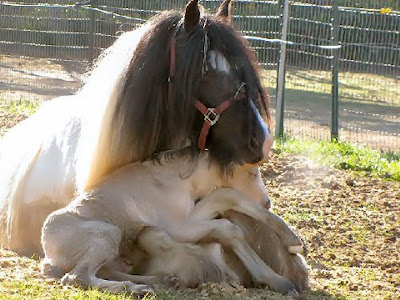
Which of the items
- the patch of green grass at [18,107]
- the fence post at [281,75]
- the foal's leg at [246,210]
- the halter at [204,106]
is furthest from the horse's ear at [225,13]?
the patch of green grass at [18,107]

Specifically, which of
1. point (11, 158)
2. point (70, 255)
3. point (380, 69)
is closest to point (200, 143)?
point (70, 255)

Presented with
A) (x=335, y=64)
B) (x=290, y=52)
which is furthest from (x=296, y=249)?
(x=290, y=52)

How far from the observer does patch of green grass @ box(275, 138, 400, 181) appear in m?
9.27

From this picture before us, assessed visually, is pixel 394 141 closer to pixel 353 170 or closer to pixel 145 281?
pixel 353 170

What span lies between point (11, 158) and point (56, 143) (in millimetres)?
512

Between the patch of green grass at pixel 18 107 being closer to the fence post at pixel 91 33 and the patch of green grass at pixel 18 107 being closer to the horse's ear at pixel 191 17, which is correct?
the fence post at pixel 91 33

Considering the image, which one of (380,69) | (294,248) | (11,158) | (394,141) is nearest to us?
(294,248)

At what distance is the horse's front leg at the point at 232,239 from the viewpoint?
4.99 metres

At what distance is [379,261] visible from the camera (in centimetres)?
620

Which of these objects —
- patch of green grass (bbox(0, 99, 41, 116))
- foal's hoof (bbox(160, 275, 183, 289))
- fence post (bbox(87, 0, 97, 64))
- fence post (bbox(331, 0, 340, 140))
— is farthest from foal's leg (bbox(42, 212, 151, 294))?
fence post (bbox(87, 0, 97, 64))

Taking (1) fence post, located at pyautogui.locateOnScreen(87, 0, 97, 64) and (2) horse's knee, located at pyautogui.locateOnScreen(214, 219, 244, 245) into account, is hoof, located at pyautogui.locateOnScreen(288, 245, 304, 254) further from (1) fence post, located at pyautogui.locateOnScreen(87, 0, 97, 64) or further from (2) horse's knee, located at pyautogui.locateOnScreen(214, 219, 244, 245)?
(1) fence post, located at pyautogui.locateOnScreen(87, 0, 97, 64)

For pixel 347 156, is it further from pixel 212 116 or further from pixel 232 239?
pixel 212 116

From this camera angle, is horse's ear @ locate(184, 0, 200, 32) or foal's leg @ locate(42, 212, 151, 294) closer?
foal's leg @ locate(42, 212, 151, 294)

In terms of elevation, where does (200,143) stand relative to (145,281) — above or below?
above
